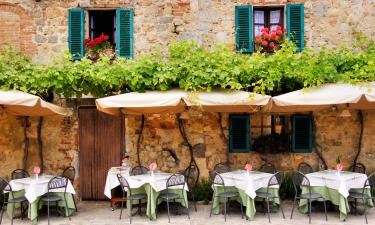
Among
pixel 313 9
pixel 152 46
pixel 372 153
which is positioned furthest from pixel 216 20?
pixel 372 153

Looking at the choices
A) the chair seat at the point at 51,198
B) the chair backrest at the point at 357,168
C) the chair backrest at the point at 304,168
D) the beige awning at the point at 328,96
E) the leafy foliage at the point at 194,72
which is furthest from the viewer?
the chair backrest at the point at 357,168

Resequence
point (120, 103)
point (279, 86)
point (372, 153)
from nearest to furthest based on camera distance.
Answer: point (120, 103), point (279, 86), point (372, 153)

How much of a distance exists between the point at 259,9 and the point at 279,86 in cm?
244

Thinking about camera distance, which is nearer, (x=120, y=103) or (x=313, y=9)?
(x=120, y=103)

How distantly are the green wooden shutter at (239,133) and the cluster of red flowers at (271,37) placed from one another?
6.11 ft

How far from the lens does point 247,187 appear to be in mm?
8180

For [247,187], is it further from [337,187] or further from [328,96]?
[328,96]

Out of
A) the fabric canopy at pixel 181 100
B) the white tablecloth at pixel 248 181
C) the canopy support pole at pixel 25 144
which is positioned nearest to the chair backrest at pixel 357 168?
the white tablecloth at pixel 248 181

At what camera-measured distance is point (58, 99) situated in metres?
10.4

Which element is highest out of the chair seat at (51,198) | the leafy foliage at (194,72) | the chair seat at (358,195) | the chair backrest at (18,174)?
the leafy foliage at (194,72)

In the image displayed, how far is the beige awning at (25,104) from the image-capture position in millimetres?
8055

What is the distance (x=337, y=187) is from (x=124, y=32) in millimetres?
6149

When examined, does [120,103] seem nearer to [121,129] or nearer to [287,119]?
[121,129]

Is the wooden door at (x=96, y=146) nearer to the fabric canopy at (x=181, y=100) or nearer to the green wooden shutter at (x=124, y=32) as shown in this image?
the green wooden shutter at (x=124, y=32)
